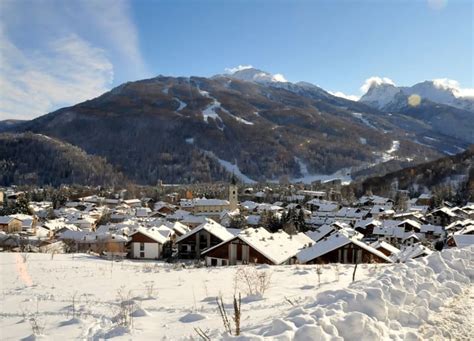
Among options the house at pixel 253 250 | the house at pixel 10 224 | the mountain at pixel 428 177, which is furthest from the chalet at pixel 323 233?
the mountain at pixel 428 177

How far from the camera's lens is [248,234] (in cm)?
3033

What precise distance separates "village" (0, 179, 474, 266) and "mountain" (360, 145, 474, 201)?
1882cm

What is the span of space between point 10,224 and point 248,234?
40.7 m

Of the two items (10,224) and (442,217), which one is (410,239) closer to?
(442,217)

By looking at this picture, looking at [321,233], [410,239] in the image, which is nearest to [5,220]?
[321,233]

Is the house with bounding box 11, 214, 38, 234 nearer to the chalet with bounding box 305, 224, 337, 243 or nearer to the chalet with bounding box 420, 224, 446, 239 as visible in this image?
the chalet with bounding box 305, 224, 337, 243

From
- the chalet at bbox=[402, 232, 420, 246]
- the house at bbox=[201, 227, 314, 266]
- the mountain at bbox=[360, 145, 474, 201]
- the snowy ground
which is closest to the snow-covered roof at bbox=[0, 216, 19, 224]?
the house at bbox=[201, 227, 314, 266]

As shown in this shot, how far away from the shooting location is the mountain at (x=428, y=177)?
118688mm

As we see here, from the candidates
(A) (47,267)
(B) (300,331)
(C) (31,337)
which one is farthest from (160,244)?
(B) (300,331)

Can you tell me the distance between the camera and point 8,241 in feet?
138

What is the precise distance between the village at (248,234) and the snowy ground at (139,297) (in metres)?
10.2

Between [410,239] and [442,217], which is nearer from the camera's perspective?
[410,239]

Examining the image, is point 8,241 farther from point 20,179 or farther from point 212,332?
point 20,179

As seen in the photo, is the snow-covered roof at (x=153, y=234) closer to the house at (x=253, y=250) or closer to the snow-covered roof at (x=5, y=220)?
the house at (x=253, y=250)
